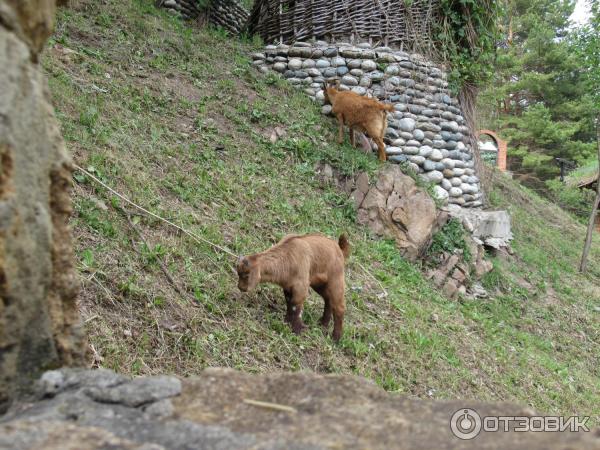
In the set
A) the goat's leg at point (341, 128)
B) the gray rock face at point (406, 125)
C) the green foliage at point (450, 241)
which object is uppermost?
the gray rock face at point (406, 125)

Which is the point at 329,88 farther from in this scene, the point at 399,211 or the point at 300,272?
the point at 300,272

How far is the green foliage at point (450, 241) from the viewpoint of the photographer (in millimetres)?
9789

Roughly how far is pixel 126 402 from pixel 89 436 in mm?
284

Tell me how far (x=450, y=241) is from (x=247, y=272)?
5944 mm

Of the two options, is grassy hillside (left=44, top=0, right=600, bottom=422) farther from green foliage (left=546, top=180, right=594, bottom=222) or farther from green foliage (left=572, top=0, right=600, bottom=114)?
green foliage (left=546, top=180, right=594, bottom=222)

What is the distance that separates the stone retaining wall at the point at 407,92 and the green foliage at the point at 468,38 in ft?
1.66

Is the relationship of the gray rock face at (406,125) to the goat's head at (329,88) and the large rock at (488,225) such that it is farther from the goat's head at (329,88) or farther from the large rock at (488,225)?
the large rock at (488,225)

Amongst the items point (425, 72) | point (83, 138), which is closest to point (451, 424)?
point (83, 138)

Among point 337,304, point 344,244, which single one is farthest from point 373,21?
point 337,304

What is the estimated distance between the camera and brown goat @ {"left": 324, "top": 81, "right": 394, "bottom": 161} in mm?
10023

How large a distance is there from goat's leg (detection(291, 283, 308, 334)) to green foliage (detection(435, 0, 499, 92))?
26.6 feet

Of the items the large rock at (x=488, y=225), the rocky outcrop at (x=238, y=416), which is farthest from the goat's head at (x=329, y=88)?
the rocky outcrop at (x=238, y=416)

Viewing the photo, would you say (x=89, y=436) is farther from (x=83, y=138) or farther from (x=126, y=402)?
(x=83, y=138)

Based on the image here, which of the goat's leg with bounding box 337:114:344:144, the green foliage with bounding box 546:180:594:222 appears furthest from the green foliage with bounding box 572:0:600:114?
the green foliage with bounding box 546:180:594:222
